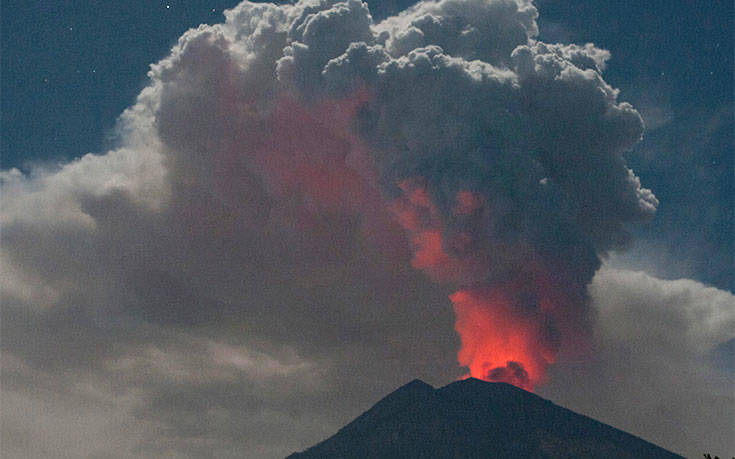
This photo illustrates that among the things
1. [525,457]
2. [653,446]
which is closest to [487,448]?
[525,457]

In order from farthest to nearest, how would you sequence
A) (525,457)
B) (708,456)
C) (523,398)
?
(523,398) < (525,457) < (708,456)

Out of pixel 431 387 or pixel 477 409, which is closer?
pixel 477 409

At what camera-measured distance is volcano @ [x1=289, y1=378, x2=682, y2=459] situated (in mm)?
104562

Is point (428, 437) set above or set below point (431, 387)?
below

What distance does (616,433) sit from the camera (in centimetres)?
11231

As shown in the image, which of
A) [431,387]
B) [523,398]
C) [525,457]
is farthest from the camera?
[431,387]

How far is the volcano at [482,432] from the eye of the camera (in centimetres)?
10456

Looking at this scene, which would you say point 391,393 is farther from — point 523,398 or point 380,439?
point 523,398

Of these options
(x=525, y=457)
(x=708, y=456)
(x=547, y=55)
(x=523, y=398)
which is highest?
(x=547, y=55)

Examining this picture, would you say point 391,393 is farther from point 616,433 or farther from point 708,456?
point 708,456

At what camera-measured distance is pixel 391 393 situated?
121 m

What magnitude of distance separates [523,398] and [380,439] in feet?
62.0

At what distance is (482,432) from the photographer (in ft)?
351

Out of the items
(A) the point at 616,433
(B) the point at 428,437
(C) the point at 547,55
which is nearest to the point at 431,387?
(B) the point at 428,437
